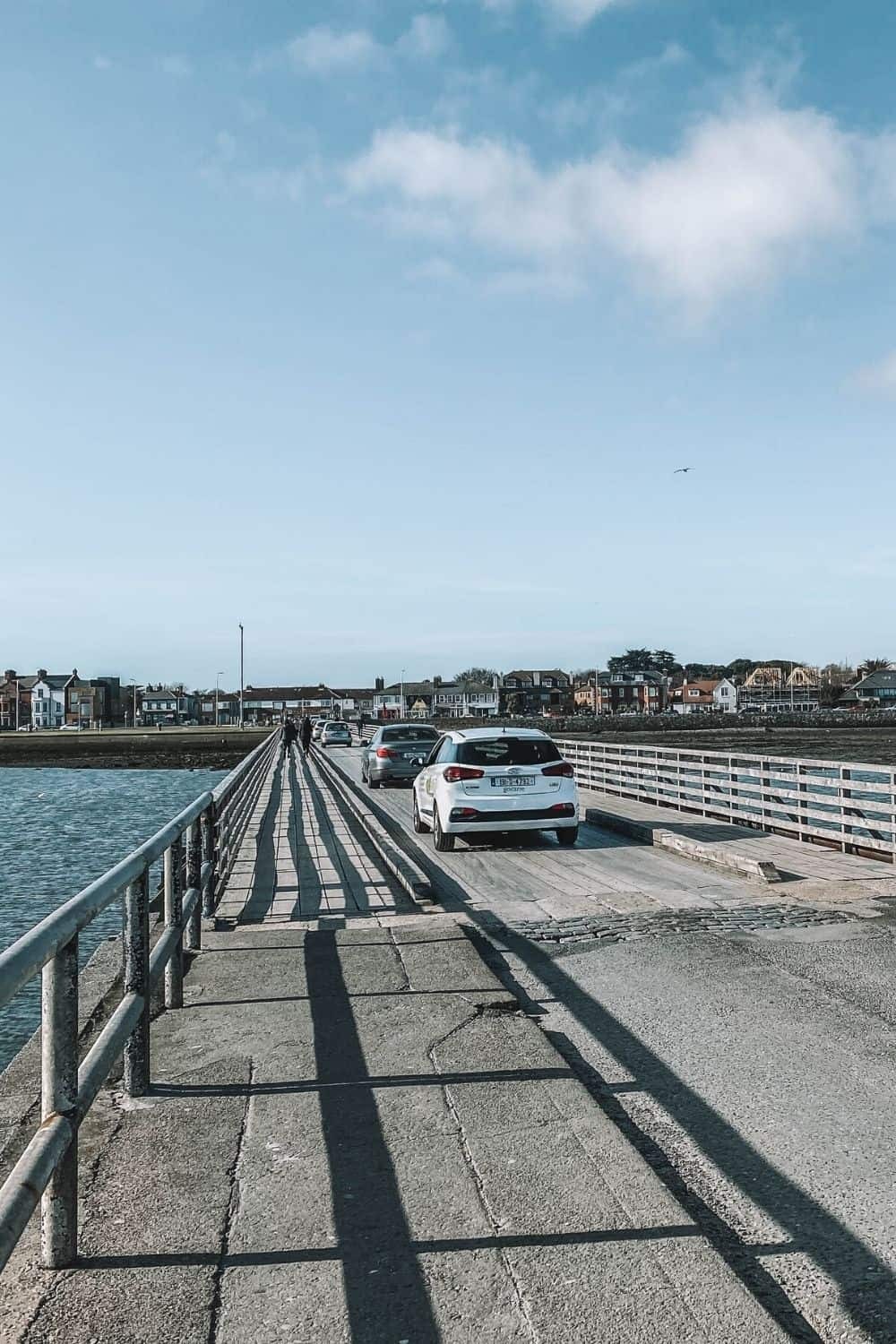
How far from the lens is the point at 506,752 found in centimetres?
1476

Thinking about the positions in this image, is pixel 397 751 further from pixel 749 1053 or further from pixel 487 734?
pixel 749 1053

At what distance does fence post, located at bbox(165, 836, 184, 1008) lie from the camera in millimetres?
6363

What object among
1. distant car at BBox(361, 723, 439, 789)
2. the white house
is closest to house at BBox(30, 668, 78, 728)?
the white house

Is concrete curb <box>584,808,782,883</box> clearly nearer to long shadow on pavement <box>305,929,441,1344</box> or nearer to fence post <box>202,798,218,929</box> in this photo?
fence post <box>202,798,218,929</box>

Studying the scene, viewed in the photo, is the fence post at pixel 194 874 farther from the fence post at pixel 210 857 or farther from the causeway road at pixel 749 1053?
the causeway road at pixel 749 1053

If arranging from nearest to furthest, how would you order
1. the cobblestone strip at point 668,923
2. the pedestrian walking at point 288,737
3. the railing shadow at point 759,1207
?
the railing shadow at point 759,1207, the cobblestone strip at point 668,923, the pedestrian walking at point 288,737

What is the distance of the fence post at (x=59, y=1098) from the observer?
3.33 meters

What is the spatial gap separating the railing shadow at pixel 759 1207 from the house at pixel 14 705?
186463 millimetres

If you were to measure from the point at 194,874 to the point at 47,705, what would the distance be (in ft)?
608

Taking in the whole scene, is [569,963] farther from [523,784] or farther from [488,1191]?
[523,784]

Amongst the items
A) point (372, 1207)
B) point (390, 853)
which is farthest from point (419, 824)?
point (372, 1207)

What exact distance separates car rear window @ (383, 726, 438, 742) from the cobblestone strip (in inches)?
722

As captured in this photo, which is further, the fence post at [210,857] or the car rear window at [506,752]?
the car rear window at [506,752]

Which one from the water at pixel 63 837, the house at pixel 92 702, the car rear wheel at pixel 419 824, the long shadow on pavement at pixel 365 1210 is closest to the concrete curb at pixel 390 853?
the car rear wheel at pixel 419 824
